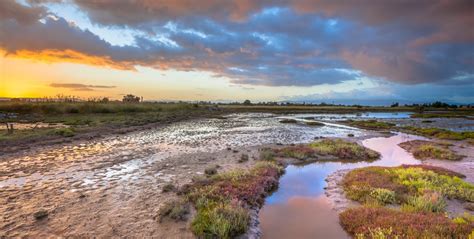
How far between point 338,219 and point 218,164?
33.8ft

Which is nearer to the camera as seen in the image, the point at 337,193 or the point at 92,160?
the point at 337,193

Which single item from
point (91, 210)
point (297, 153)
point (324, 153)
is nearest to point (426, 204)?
point (297, 153)

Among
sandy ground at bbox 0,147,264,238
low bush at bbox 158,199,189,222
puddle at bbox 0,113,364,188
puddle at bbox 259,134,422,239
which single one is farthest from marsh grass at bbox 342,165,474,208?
puddle at bbox 0,113,364,188

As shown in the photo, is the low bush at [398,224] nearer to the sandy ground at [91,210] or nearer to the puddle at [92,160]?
the sandy ground at [91,210]

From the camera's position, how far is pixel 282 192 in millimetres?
A: 14617

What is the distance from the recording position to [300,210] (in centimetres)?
1223

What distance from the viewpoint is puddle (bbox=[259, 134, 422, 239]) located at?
1014 cm

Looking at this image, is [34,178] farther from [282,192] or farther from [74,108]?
[74,108]

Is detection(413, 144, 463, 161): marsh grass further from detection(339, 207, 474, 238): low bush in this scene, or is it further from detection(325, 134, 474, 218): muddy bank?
detection(339, 207, 474, 238): low bush

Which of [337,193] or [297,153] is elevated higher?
[297,153]

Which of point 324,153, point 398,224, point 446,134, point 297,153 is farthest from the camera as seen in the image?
point 446,134

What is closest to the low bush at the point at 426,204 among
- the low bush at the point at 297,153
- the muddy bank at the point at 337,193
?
the muddy bank at the point at 337,193

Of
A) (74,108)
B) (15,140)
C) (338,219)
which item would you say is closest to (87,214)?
(338,219)

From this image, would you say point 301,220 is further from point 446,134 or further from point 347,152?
point 446,134
